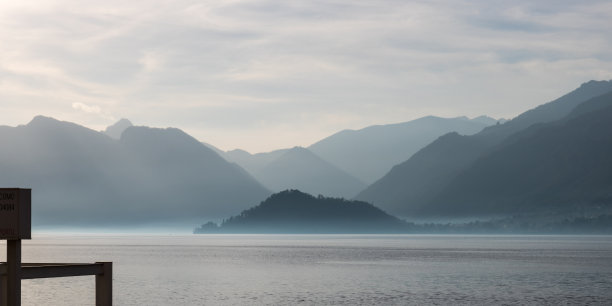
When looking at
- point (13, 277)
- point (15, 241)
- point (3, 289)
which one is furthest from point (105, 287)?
point (15, 241)

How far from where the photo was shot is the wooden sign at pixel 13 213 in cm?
2473


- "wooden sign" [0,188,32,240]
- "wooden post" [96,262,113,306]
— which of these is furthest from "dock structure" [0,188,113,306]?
"wooden post" [96,262,113,306]

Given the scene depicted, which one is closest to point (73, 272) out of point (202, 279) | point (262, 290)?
point (262, 290)

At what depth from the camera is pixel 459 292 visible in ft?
305

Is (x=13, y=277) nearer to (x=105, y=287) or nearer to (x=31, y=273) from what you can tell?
(x=31, y=273)

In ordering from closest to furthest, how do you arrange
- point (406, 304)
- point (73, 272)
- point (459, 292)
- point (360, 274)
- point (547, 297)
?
1. point (73, 272)
2. point (406, 304)
3. point (547, 297)
4. point (459, 292)
5. point (360, 274)

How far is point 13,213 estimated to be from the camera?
979 inches

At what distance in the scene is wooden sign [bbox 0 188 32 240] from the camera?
24734mm

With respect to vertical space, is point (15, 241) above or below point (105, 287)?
above

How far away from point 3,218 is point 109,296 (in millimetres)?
8843

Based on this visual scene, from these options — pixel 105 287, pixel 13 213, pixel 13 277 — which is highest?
pixel 13 213

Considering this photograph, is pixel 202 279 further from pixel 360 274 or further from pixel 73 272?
pixel 73 272

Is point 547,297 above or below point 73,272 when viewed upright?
below

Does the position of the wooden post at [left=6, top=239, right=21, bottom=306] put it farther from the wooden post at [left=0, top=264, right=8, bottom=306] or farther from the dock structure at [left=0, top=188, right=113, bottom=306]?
the wooden post at [left=0, top=264, right=8, bottom=306]
